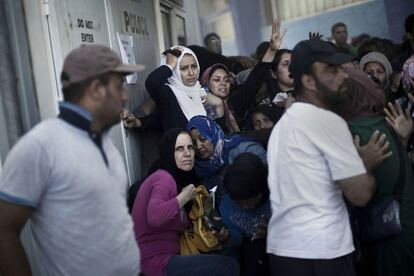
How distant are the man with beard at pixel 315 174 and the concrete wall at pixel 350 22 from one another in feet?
27.8

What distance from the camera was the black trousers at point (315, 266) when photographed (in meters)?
2.37

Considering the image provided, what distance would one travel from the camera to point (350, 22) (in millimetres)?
10898

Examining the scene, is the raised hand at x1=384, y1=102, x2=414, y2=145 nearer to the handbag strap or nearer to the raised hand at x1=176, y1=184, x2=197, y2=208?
the handbag strap

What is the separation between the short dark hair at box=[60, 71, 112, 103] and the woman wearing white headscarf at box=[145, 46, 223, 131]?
2.26 metres

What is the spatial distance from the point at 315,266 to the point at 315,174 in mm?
422

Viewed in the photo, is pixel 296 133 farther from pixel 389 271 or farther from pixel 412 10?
pixel 412 10

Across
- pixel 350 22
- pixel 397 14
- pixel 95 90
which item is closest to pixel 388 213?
pixel 95 90

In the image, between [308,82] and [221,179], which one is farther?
[221,179]

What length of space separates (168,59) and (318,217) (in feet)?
8.00

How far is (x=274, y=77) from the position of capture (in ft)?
14.8

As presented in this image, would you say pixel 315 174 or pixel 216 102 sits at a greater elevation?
pixel 216 102

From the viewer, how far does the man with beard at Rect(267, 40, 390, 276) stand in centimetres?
228

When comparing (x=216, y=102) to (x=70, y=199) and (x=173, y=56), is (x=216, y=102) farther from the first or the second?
(x=70, y=199)

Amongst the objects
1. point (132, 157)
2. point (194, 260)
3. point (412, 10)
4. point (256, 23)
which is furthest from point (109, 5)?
point (256, 23)
